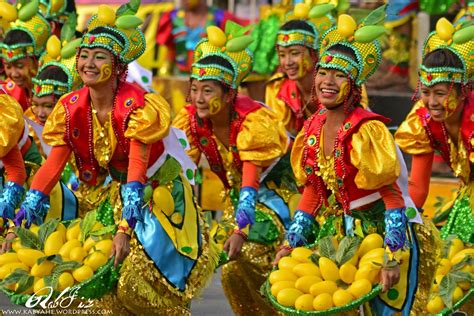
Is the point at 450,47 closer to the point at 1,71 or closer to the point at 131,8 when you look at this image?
the point at 131,8

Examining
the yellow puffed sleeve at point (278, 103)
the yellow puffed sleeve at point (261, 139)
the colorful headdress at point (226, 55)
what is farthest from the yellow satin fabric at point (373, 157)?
the yellow puffed sleeve at point (278, 103)

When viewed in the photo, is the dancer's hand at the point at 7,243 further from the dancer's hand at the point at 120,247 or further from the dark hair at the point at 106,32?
the dark hair at the point at 106,32

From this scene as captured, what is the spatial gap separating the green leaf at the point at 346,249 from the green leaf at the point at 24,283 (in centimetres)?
147

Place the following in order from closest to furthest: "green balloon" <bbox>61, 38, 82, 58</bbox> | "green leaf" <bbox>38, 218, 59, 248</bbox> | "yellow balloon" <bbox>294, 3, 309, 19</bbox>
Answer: "green leaf" <bbox>38, 218, 59, 248</bbox>, "green balloon" <bbox>61, 38, 82, 58</bbox>, "yellow balloon" <bbox>294, 3, 309, 19</bbox>

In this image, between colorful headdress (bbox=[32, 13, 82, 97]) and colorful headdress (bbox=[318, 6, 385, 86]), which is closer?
colorful headdress (bbox=[318, 6, 385, 86])

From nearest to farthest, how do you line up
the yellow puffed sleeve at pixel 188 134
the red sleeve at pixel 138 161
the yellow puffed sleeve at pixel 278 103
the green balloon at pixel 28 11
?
1. the red sleeve at pixel 138 161
2. the yellow puffed sleeve at pixel 188 134
3. the yellow puffed sleeve at pixel 278 103
4. the green balloon at pixel 28 11

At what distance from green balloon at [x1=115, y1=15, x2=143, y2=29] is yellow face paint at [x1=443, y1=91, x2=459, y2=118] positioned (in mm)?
1693

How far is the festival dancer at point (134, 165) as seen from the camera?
7.62 m

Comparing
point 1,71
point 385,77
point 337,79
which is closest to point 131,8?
point 337,79

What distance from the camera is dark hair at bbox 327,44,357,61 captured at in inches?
294

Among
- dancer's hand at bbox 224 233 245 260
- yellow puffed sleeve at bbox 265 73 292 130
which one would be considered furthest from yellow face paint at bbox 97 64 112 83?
yellow puffed sleeve at bbox 265 73 292 130

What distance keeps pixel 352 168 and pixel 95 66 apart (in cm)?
143

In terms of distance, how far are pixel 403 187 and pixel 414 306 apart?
70cm

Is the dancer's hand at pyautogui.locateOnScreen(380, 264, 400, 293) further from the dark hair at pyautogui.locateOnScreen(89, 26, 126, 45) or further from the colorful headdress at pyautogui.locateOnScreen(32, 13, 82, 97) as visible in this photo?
the colorful headdress at pyautogui.locateOnScreen(32, 13, 82, 97)
